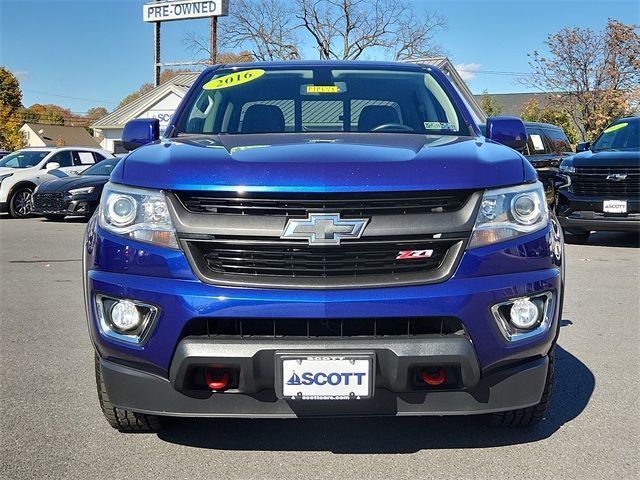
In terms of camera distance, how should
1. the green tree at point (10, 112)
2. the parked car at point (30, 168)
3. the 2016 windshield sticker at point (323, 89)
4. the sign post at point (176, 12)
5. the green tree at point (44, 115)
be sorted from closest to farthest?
1. the 2016 windshield sticker at point (323, 89)
2. the parked car at point (30, 168)
3. the sign post at point (176, 12)
4. the green tree at point (10, 112)
5. the green tree at point (44, 115)

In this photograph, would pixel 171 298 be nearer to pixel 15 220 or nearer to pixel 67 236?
pixel 67 236

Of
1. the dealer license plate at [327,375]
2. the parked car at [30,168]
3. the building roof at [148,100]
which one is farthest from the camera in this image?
the building roof at [148,100]

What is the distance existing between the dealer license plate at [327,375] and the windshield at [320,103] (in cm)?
168

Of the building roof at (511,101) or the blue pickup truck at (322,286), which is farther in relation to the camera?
the building roof at (511,101)

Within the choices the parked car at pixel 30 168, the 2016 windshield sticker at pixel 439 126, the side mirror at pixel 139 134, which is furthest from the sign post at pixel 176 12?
the 2016 windshield sticker at pixel 439 126

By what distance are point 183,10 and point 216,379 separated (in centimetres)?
2949

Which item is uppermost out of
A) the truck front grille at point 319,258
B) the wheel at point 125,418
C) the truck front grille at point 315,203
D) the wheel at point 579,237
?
the truck front grille at point 315,203

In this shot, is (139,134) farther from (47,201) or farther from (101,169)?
(101,169)

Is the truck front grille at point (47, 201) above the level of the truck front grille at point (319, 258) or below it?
below

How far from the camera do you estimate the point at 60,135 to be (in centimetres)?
8375

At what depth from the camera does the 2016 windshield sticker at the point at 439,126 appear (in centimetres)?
400

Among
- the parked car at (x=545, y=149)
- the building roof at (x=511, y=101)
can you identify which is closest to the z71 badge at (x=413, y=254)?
the parked car at (x=545, y=149)

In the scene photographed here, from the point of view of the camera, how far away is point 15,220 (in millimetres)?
16266

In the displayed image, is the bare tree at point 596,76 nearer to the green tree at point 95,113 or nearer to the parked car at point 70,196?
the parked car at point 70,196
